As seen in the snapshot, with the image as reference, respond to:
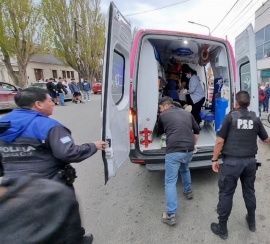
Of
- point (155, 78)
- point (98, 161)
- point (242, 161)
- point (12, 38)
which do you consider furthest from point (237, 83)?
point (12, 38)

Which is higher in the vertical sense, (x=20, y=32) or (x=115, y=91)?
(x=20, y=32)

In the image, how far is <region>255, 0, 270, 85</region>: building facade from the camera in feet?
64.8

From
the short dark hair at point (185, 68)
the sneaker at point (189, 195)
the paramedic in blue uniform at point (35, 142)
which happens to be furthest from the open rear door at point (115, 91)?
the short dark hair at point (185, 68)

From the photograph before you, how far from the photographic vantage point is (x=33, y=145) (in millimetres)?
1582

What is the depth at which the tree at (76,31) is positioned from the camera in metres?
23.4

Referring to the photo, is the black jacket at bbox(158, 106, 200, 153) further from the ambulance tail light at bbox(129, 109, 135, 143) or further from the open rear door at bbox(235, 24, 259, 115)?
the open rear door at bbox(235, 24, 259, 115)

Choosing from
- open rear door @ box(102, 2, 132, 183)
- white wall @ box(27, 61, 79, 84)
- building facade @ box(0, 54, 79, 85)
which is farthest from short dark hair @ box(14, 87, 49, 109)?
white wall @ box(27, 61, 79, 84)

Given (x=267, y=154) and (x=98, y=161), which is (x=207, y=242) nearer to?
(x=98, y=161)

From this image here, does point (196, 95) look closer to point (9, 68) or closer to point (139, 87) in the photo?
point (139, 87)

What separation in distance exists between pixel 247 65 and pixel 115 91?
1.98 m

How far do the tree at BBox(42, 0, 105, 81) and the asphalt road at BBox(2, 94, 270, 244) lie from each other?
22.0m

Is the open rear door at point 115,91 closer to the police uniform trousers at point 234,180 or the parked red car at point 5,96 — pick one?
the police uniform trousers at point 234,180

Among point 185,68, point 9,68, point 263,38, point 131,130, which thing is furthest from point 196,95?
point 263,38

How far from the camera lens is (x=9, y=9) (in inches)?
660
